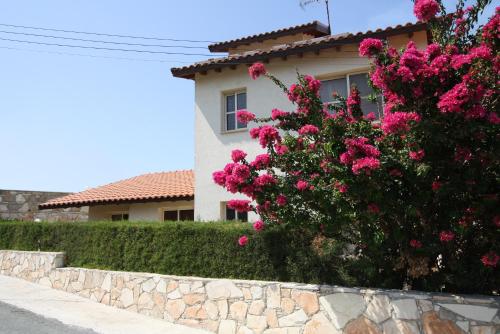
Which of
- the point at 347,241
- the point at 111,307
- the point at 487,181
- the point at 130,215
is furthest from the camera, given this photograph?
the point at 130,215

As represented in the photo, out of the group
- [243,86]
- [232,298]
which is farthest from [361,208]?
[243,86]

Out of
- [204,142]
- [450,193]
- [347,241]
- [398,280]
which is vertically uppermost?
[204,142]

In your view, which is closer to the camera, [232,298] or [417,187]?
[417,187]

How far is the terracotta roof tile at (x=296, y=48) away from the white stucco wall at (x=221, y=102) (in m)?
0.36

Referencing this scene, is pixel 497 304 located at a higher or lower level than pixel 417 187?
lower

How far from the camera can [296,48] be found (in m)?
12.6

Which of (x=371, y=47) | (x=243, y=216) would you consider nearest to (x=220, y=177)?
(x=371, y=47)

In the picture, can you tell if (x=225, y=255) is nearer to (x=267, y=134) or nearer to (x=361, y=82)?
(x=267, y=134)

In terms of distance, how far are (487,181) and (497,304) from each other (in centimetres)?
161

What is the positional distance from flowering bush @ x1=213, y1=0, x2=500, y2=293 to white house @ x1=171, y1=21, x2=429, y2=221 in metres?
5.21

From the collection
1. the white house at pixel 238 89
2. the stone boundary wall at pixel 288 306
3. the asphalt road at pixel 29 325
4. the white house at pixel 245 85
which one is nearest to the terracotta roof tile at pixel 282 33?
the white house at pixel 238 89

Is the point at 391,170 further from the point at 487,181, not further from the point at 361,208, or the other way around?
the point at 487,181

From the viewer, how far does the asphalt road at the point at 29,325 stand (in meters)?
7.94

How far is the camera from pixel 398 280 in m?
7.37
